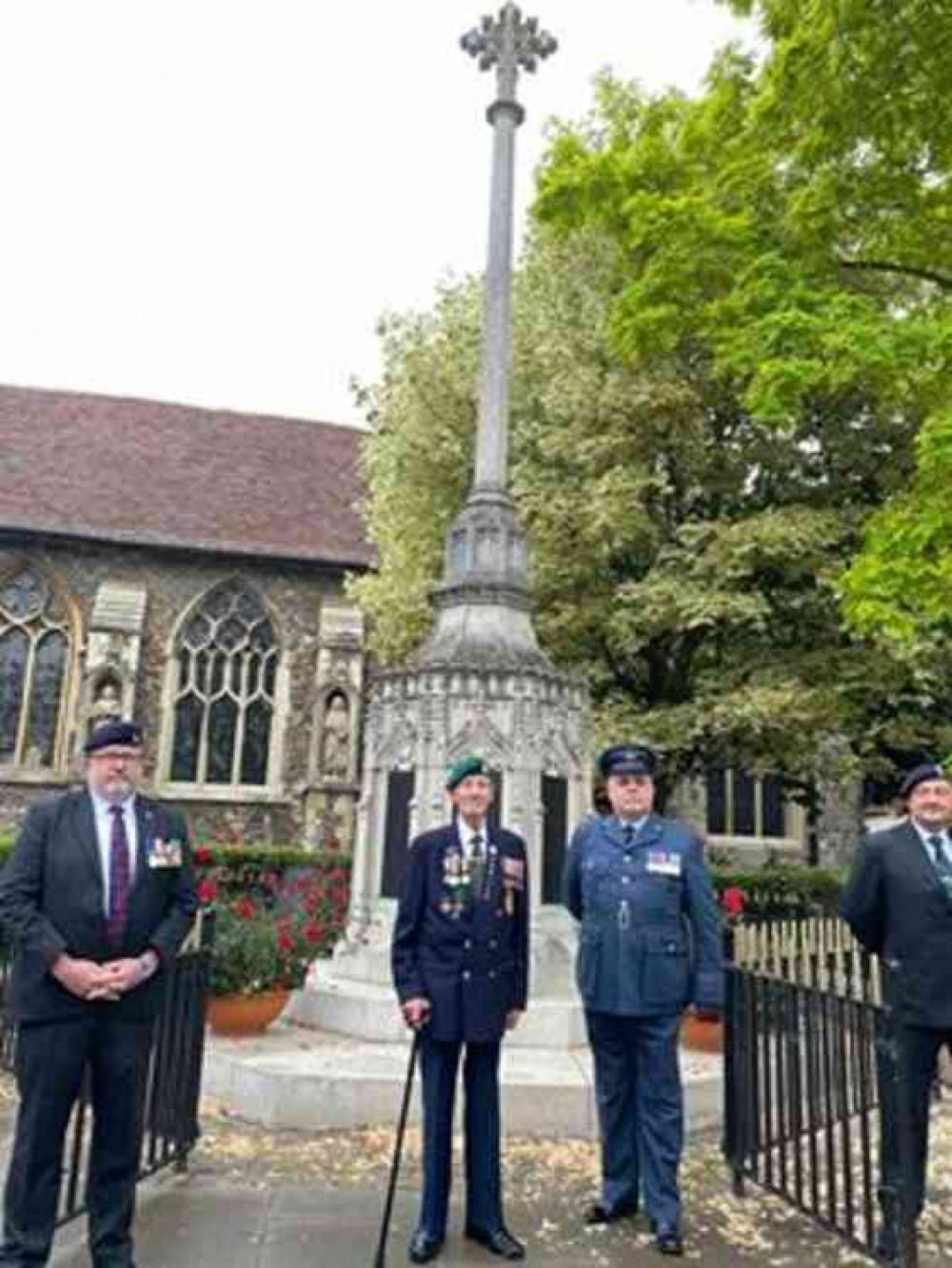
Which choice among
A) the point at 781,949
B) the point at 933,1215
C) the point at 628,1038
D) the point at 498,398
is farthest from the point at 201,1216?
the point at 498,398

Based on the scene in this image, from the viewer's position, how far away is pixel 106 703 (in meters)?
17.6

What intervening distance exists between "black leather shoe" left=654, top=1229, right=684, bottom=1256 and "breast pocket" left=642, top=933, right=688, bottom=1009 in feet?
2.79

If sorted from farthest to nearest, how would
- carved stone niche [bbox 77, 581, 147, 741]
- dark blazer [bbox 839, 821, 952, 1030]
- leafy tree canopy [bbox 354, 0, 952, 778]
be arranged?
carved stone niche [bbox 77, 581, 147, 741] → leafy tree canopy [bbox 354, 0, 952, 778] → dark blazer [bbox 839, 821, 952, 1030]

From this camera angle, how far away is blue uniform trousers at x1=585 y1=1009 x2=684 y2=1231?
3.96 m

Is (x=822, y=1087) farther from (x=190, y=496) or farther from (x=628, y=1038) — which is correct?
(x=190, y=496)

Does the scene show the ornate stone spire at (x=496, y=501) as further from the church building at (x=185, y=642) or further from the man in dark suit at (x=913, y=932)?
the church building at (x=185, y=642)

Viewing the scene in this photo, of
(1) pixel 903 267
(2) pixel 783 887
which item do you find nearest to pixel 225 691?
(2) pixel 783 887

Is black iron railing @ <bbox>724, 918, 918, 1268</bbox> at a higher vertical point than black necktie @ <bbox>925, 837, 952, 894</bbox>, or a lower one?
lower

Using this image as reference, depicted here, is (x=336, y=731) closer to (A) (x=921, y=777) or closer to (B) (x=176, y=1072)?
(B) (x=176, y=1072)

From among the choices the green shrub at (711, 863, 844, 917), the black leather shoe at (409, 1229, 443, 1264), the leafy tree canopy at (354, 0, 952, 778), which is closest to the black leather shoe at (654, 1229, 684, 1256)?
the black leather shoe at (409, 1229, 443, 1264)

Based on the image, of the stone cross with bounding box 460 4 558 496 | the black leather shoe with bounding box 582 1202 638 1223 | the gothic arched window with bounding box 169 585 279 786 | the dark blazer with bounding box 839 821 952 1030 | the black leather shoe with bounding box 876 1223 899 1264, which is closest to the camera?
the black leather shoe with bounding box 876 1223 899 1264

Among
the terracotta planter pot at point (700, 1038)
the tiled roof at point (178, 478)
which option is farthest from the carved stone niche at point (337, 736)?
the terracotta planter pot at point (700, 1038)

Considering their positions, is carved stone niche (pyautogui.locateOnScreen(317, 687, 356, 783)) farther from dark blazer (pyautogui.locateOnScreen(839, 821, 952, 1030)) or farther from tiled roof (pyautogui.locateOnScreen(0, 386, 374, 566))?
dark blazer (pyautogui.locateOnScreen(839, 821, 952, 1030))

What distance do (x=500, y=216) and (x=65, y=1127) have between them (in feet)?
27.3
